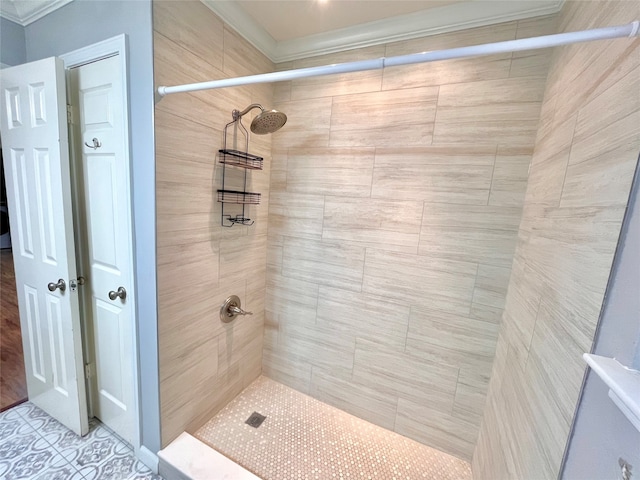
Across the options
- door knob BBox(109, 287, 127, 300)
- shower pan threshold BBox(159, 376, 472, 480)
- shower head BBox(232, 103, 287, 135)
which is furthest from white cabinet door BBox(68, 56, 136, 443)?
shower head BBox(232, 103, 287, 135)

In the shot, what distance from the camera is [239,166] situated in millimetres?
1531

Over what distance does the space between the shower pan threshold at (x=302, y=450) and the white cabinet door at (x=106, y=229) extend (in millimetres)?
486

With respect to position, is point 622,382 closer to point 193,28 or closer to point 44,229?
point 193,28

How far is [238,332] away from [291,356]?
1.53ft

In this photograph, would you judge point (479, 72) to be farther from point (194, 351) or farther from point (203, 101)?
point (194, 351)

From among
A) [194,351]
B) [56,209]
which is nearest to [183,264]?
[194,351]

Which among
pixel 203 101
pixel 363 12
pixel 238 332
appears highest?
pixel 363 12

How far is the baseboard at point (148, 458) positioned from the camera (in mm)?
1369

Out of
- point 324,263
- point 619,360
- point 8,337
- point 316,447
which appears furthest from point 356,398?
point 8,337

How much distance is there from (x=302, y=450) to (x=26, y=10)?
2932mm

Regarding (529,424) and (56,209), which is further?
(56,209)

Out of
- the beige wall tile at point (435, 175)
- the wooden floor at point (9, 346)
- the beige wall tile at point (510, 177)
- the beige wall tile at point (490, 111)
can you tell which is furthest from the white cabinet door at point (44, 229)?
the beige wall tile at point (510, 177)

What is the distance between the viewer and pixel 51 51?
4.52 feet

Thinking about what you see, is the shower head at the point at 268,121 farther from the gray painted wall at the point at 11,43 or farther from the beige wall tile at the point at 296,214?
the gray painted wall at the point at 11,43
